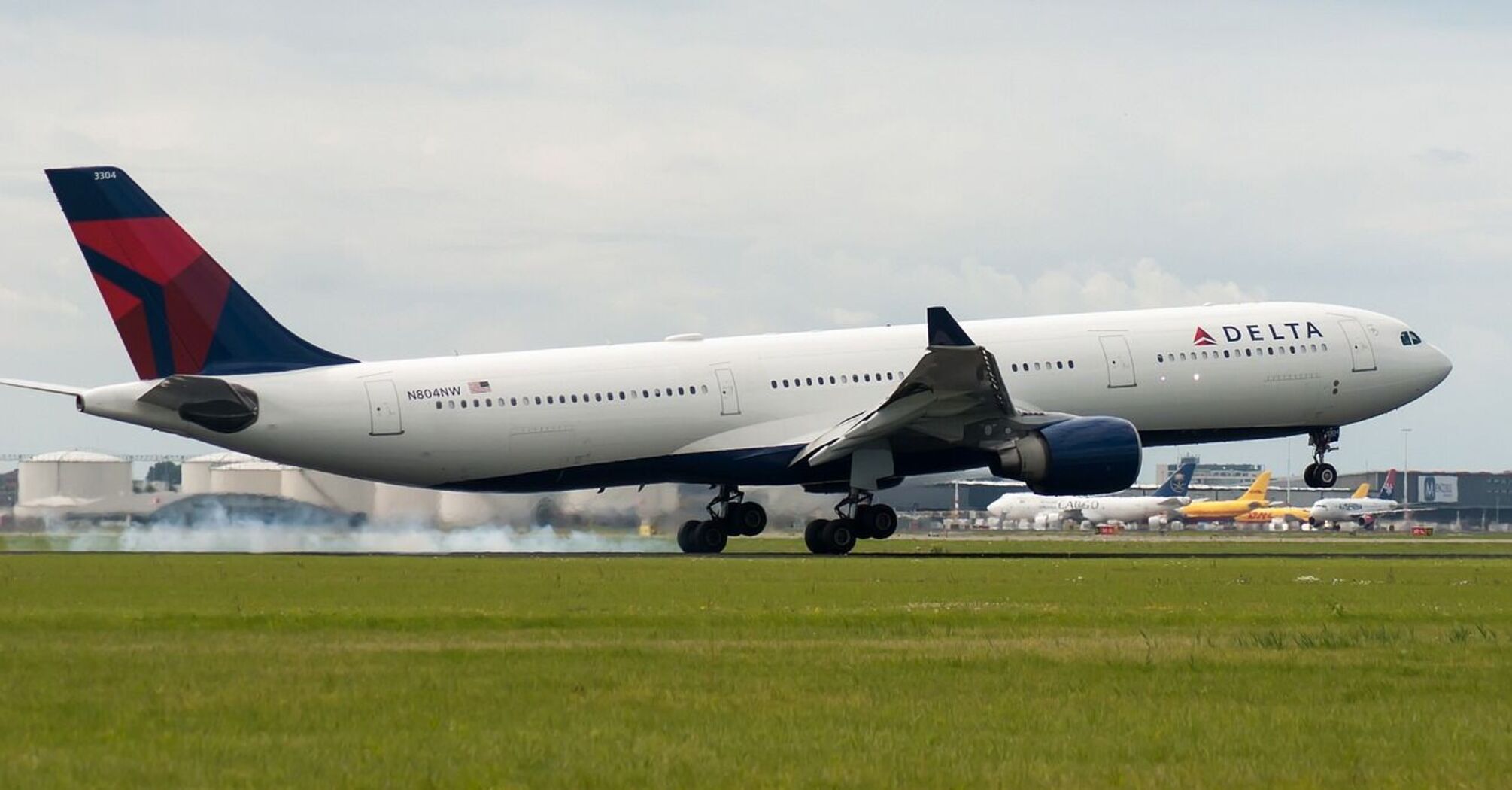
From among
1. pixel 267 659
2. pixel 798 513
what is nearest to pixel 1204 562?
pixel 798 513

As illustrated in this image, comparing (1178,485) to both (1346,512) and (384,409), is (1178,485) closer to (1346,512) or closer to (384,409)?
(1346,512)

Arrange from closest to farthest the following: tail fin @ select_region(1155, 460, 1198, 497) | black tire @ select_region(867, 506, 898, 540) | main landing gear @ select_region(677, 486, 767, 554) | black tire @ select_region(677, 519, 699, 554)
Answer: black tire @ select_region(867, 506, 898, 540)
main landing gear @ select_region(677, 486, 767, 554)
black tire @ select_region(677, 519, 699, 554)
tail fin @ select_region(1155, 460, 1198, 497)

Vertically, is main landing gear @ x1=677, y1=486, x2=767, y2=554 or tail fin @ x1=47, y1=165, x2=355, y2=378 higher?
tail fin @ x1=47, y1=165, x2=355, y2=378

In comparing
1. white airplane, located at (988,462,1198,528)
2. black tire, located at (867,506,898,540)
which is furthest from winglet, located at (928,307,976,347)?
white airplane, located at (988,462,1198,528)

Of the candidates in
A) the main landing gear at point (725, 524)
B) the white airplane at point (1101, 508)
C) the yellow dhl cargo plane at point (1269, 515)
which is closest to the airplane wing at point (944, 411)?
the main landing gear at point (725, 524)

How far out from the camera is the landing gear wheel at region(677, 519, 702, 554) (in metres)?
52.6

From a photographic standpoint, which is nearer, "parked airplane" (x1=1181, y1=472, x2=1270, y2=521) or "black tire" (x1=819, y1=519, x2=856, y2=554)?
"black tire" (x1=819, y1=519, x2=856, y2=554)

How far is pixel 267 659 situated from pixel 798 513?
1619 inches

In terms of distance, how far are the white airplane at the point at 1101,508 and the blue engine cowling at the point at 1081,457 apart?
82.0m

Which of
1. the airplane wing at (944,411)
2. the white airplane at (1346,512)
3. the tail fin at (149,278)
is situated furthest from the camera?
the white airplane at (1346,512)

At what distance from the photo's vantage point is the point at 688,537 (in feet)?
173

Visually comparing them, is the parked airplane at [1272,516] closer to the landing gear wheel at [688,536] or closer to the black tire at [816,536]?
the landing gear wheel at [688,536]

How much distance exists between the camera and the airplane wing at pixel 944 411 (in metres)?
46.0

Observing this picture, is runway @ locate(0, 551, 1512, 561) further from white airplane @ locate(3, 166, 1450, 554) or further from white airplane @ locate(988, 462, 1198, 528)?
white airplane @ locate(988, 462, 1198, 528)
